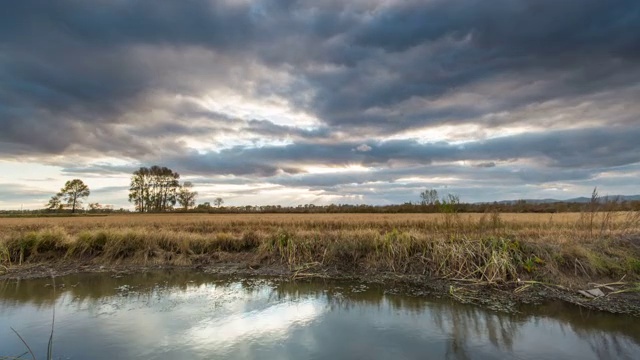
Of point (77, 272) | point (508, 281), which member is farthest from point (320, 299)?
point (77, 272)

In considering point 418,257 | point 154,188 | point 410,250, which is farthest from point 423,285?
point 154,188

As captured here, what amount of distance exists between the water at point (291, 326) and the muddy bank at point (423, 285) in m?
0.54

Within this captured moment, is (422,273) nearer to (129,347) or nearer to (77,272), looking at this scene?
(129,347)

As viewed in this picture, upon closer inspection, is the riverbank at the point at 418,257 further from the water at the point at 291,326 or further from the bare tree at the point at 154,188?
the bare tree at the point at 154,188

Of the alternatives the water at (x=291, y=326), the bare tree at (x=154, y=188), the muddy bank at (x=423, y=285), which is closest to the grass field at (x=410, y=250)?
the muddy bank at (x=423, y=285)

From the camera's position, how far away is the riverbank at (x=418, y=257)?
368 inches

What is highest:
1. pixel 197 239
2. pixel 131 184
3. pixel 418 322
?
pixel 131 184

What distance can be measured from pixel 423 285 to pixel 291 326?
4891 millimetres

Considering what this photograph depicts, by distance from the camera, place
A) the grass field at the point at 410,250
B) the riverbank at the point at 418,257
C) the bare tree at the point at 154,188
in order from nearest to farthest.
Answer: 1. the riverbank at the point at 418,257
2. the grass field at the point at 410,250
3. the bare tree at the point at 154,188

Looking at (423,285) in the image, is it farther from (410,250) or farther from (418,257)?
(410,250)

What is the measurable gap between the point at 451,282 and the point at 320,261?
4624mm

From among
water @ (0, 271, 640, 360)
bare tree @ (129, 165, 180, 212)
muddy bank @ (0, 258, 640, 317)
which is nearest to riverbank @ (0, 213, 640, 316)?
muddy bank @ (0, 258, 640, 317)

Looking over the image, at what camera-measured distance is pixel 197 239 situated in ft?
48.4

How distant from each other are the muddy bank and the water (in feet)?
1.78
